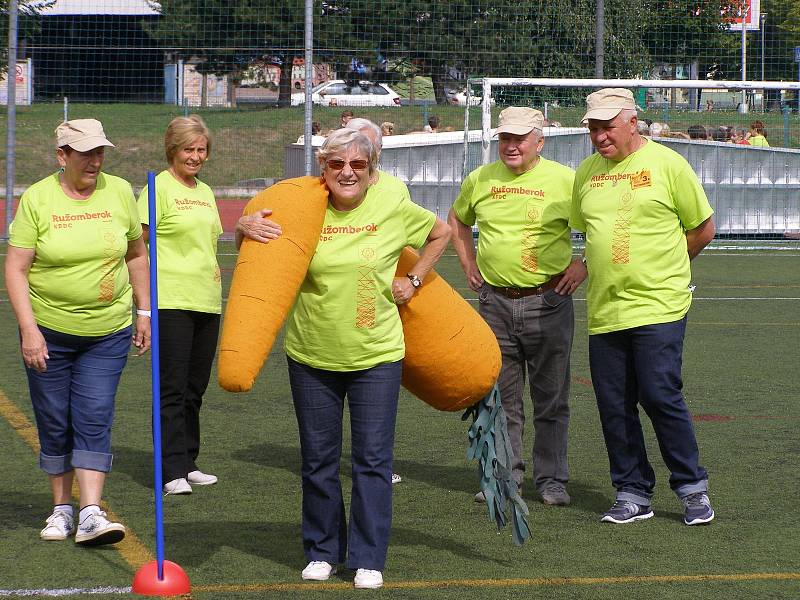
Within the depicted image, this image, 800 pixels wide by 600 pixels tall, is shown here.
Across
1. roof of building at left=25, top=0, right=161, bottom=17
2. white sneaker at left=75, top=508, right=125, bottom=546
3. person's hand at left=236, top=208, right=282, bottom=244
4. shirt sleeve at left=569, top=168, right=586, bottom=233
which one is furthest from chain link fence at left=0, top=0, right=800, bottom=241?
person's hand at left=236, top=208, right=282, bottom=244

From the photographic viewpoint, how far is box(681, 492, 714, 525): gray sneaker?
20.3 feet

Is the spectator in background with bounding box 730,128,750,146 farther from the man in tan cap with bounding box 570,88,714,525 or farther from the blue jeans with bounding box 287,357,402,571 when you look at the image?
the blue jeans with bounding box 287,357,402,571

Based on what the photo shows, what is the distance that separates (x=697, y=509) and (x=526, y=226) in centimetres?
156

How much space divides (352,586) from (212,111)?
28.7 meters

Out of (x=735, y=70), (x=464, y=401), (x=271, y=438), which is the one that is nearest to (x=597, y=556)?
(x=464, y=401)

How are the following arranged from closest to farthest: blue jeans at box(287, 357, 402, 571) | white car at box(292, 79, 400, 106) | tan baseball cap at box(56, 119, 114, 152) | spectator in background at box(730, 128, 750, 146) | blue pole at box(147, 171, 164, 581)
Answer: blue pole at box(147, 171, 164, 581)
blue jeans at box(287, 357, 402, 571)
tan baseball cap at box(56, 119, 114, 152)
spectator in background at box(730, 128, 750, 146)
white car at box(292, 79, 400, 106)

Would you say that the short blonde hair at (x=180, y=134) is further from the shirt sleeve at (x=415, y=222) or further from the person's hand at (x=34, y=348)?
the shirt sleeve at (x=415, y=222)

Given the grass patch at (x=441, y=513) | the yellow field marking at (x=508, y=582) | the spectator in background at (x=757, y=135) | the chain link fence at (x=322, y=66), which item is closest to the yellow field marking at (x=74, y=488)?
the grass patch at (x=441, y=513)

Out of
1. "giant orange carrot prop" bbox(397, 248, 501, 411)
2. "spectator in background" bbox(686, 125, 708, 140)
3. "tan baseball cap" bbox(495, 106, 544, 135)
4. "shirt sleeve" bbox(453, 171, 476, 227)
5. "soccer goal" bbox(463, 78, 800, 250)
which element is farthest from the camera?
"spectator in background" bbox(686, 125, 708, 140)

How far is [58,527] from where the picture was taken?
5930 millimetres

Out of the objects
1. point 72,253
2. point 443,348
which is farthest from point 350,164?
point 72,253

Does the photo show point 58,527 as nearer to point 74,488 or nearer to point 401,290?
point 74,488

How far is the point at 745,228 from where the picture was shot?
20859 mm

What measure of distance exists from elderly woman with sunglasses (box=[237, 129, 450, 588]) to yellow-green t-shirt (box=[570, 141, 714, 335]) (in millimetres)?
1168
